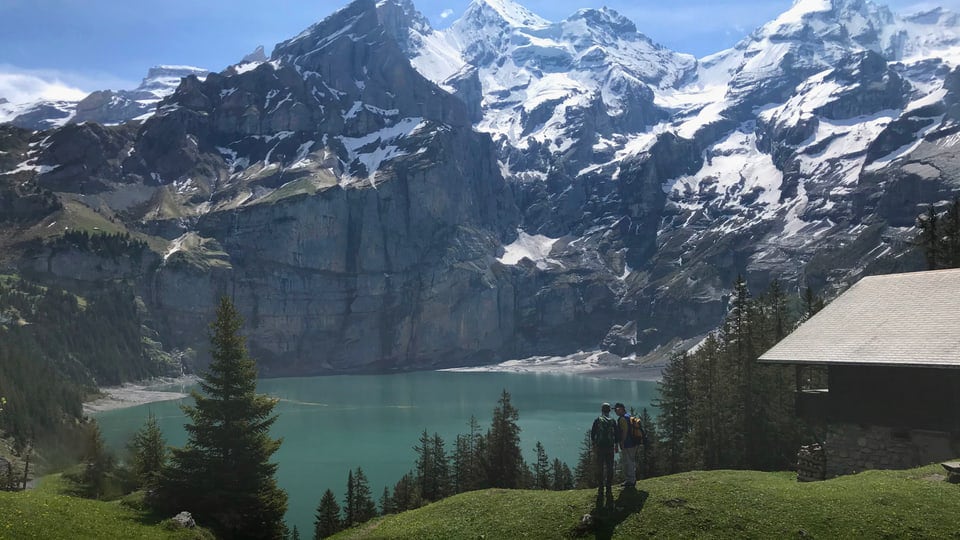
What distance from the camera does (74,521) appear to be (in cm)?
1961

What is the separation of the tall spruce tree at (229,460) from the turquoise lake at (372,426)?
28.0 metres

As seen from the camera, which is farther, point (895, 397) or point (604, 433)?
point (895, 397)

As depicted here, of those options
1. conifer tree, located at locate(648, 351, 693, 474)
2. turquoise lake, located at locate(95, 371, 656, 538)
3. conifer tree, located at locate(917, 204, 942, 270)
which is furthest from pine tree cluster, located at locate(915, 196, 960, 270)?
turquoise lake, located at locate(95, 371, 656, 538)

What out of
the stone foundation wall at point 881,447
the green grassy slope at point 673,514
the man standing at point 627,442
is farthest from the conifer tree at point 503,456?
the man standing at point 627,442

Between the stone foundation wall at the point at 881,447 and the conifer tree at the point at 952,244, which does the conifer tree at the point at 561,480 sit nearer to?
the conifer tree at the point at 952,244

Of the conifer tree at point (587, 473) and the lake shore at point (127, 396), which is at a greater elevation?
the conifer tree at point (587, 473)

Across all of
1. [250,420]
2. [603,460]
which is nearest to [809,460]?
[603,460]

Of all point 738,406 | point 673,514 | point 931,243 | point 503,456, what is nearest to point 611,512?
point 673,514

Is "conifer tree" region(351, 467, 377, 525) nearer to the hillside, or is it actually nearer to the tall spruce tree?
the tall spruce tree

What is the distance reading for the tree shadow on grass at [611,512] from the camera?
18188 mm

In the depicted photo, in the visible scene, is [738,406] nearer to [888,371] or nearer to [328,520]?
[888,371]

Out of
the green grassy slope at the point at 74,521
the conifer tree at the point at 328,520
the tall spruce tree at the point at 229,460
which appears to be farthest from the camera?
Answer: the conifer tree at the point at 328,520

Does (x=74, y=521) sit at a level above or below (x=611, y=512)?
below

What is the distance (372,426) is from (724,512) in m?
119
